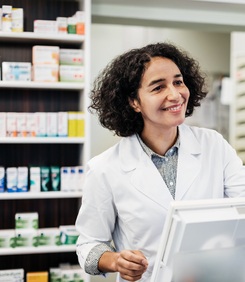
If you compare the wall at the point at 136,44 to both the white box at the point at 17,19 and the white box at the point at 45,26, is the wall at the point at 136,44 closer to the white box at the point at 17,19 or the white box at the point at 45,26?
the white box at the point at 45,26

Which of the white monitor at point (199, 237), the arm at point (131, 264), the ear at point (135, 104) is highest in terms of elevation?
the ear at point (135, 104)

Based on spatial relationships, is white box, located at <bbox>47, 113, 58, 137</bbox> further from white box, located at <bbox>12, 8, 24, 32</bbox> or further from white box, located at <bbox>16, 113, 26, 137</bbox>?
white box, located at <bbox>12, 8, 24, 32</bbox>

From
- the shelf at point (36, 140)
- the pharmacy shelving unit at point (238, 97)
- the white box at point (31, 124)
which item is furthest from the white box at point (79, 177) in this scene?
the pharmacy shelving unit at point (238, 97)

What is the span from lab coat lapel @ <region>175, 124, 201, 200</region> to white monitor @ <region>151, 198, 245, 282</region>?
415 mm

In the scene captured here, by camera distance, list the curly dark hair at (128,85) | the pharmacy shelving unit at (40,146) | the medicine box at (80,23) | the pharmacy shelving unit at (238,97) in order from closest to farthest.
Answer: the curly dark hair at (128,85) < the medicine box at (80,23) < the pharmacy shelving unit at (40,146) < the pharmacy shelving unit at (238,97)

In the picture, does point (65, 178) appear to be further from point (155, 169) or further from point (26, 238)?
point (155, 169)

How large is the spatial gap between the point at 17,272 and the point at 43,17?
1973 millimetres

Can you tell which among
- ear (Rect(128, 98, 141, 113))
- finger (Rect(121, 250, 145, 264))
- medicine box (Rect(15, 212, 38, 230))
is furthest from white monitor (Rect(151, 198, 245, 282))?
medicine box (Rect(15, 212, 38, 230))

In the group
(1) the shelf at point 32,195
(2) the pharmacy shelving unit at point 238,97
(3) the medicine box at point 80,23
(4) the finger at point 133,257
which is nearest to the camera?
(4) the finger at point 133,257

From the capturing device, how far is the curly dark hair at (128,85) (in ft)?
4.31

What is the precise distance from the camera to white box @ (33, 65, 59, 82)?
246 centimetres

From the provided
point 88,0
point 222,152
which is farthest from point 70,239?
point 88,0

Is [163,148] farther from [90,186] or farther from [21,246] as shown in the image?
[21,246]

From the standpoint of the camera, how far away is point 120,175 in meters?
1.24
